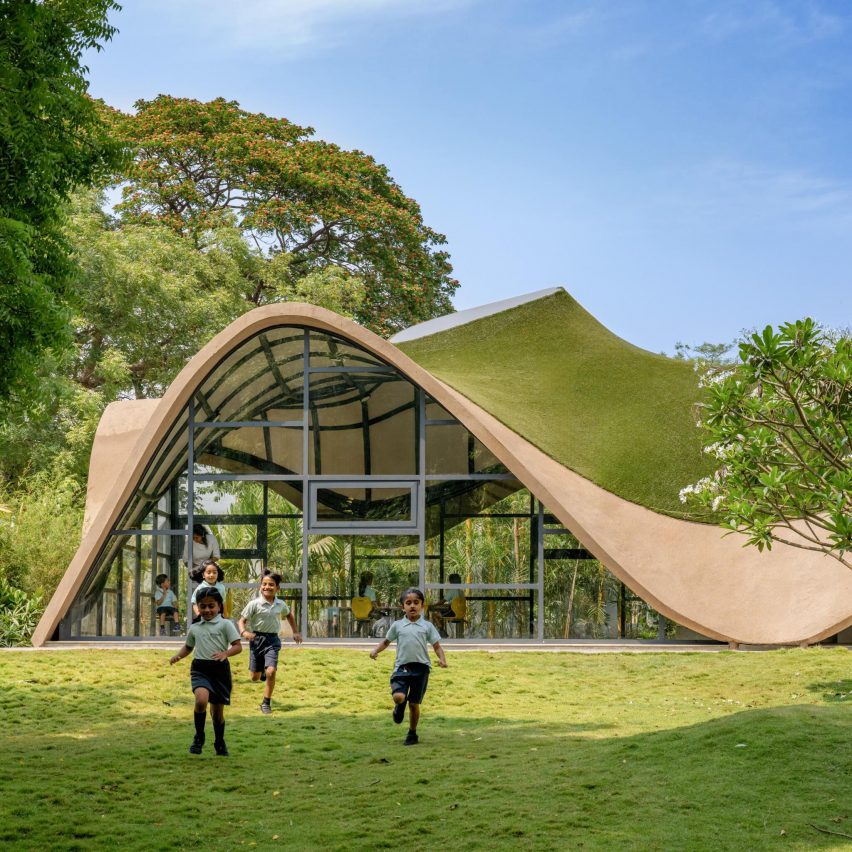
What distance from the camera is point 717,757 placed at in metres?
8.91

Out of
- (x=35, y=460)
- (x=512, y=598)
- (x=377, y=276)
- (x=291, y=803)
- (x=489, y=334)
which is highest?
(x=377, y=276)

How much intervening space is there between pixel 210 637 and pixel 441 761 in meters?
1.93

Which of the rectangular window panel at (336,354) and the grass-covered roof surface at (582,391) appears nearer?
the rectangular window panel at (336,354)

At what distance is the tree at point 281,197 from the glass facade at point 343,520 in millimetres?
10945

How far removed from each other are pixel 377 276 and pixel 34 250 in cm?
2040

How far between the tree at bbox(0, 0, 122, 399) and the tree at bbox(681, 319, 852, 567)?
5622 millimetres

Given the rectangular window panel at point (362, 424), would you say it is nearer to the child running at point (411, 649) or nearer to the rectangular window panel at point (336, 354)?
the rectangular window panel at point (336, 354)

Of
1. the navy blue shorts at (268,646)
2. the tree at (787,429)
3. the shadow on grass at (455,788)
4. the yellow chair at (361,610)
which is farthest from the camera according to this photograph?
the yellow chair at (361,610)

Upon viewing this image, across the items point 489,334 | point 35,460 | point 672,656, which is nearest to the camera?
point 672,656

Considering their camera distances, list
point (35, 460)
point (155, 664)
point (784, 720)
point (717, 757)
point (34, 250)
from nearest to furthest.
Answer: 1. point (717, 757)
2. point (784, 720)
3. point (34, 250)
4. point (155, 664)
5. point (35, 460)

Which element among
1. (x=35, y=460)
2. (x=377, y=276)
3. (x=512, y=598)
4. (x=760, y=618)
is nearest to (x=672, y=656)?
(x=760, y=618)

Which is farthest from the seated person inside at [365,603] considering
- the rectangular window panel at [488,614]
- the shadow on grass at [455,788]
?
the shadow on grass at [455,788]

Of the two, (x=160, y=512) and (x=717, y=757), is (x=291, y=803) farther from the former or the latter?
(x=160, y=512)

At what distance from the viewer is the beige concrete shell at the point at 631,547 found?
16.6 m
